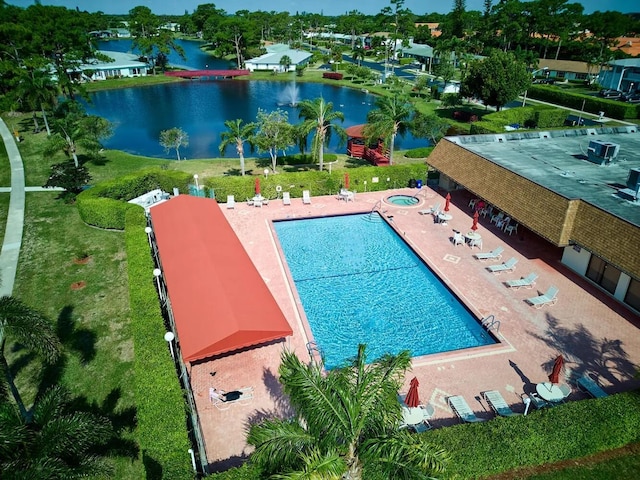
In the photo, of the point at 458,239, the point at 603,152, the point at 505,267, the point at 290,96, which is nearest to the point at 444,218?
the point at 458,239

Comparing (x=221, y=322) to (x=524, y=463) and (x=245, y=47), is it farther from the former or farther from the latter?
(x=245, y=47)

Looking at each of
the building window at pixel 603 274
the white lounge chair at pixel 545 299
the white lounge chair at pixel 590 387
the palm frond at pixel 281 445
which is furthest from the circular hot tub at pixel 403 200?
the palm frond at pixel 281 445

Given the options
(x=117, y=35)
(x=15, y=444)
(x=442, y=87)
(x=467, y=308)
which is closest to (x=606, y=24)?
(x=442, y=87)

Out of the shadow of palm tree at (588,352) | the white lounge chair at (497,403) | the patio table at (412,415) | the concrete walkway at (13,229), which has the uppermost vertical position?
the patio table at (412,415)

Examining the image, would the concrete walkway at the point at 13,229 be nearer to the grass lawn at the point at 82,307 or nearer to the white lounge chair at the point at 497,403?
the grass lawn at the point at 82,307

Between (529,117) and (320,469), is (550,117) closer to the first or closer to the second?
(529,117)
